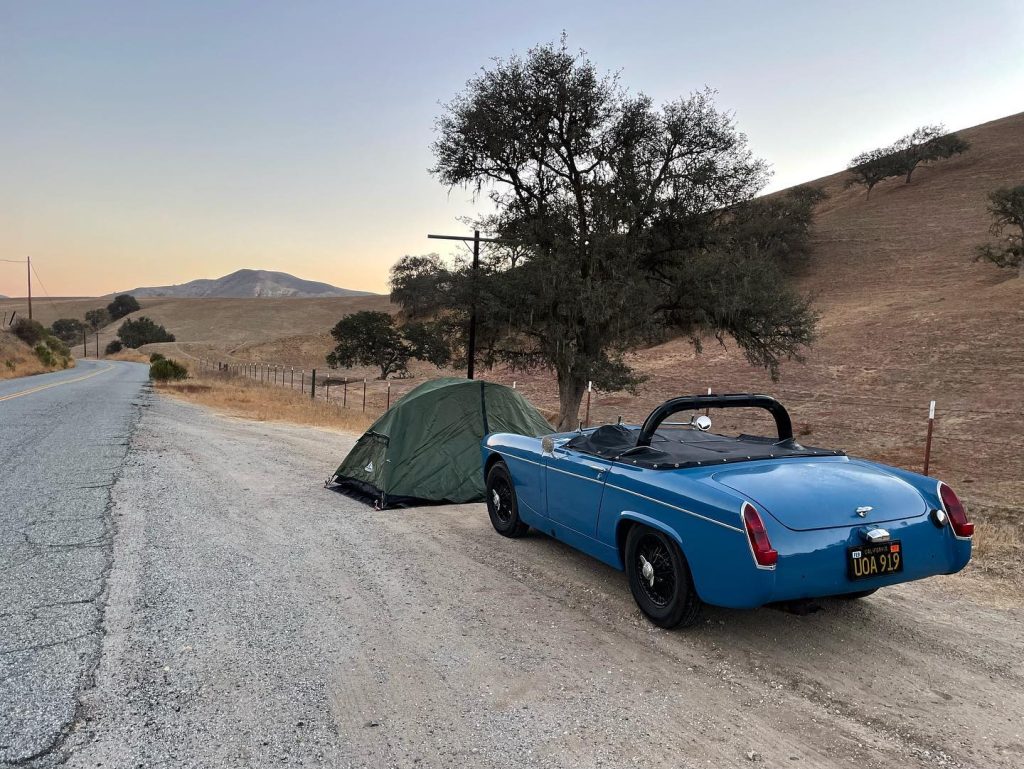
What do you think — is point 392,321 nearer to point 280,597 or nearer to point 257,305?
point 280,597

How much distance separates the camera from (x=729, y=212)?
16.7m

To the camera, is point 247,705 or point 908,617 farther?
point 908,617

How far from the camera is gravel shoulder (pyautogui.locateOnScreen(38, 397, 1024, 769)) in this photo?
120 inches

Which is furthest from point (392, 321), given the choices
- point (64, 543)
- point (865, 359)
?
point (64, 543)

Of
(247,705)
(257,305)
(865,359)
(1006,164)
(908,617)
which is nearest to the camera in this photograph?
(247,705)

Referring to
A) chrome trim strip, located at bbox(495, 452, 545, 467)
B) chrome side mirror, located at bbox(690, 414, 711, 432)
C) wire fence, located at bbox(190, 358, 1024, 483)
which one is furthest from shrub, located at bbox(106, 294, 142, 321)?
chrome side mirror, located at bbox(690, 414, 711, 432)

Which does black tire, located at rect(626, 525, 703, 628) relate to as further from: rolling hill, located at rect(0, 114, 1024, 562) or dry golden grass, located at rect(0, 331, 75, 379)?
dry golden grass, located at rect(0, 331, 75, 379)

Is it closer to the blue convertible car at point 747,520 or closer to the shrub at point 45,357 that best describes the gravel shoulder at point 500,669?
the blue convertible car at point 747,520

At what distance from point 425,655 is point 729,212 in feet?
50.3

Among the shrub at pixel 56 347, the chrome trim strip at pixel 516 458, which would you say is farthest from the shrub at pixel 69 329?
the chrome trim strip at pixel 516 458

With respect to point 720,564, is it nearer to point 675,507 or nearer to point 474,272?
point 675,507

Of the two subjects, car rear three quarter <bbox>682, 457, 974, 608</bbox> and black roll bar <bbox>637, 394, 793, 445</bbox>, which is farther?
black roll bar <bbox>637, 394, 793, 445</bbox>

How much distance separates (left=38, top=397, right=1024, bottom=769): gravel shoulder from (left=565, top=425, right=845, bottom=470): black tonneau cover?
1082mm

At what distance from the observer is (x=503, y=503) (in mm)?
6738
